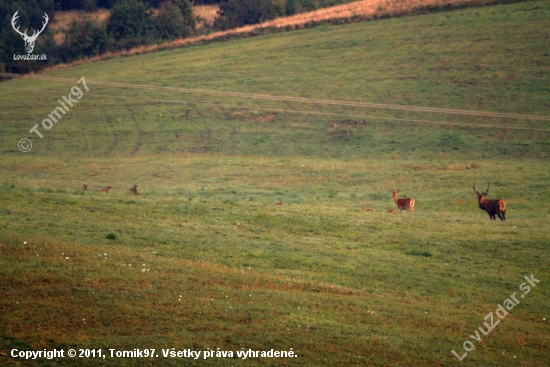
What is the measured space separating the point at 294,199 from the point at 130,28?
53.2m

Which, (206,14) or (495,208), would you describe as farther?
(206,14)

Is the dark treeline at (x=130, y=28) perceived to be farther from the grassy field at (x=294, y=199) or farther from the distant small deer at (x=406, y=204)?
the distant small deer at (x=406, y=204)

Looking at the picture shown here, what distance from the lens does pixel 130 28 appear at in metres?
75.3

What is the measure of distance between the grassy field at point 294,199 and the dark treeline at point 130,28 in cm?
865

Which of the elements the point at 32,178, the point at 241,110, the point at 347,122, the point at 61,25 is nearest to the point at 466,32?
the point at 347,122

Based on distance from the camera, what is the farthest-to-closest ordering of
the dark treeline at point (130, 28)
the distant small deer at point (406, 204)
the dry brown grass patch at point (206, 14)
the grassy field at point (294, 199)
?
the dry brown grass patch at point (206, 14) < the dark treeline at point (130, 28) < the distant small deer at point (406, 204) < the grassy field at point (294, 199)

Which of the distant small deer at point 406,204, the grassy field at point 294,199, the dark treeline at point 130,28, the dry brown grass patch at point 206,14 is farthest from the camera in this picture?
the dry brown grass patch at point 206,14

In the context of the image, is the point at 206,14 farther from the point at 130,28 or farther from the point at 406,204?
the point at 406,204

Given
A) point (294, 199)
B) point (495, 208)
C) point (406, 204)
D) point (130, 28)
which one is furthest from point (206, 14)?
point (495, 208)

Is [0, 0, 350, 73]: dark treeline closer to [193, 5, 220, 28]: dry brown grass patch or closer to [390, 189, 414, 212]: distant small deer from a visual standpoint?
[193, 5, 220, 28]: dry brown grass patch

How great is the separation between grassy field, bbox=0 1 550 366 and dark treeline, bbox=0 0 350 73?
8652 millimetres

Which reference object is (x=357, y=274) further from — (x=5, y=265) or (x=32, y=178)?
(x=32, y=178)

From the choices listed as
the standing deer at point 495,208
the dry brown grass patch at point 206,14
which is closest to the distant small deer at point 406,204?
the standing deer at point 495,208

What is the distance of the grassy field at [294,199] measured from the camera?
41.0 ft
